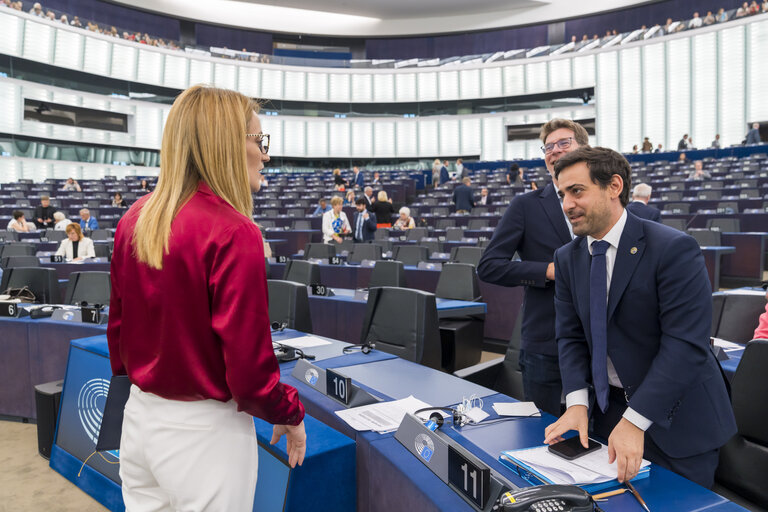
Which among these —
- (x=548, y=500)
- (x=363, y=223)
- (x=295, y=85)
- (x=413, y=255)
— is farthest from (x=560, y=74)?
(x=548, y=500)

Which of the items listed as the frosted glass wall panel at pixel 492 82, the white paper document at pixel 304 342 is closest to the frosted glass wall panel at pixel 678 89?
the frosted glass wall panel at pixel 492 82

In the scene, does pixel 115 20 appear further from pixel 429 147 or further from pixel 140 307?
pixel 140 307

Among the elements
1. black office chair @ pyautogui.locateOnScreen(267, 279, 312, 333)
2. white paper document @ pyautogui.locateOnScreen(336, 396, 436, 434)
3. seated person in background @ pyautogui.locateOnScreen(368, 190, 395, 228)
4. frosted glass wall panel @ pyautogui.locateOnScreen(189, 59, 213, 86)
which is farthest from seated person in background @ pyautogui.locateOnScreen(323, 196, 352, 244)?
frosted glass wall panel @ pyautogui.locateOnScreen(189, 59, 213, 86)

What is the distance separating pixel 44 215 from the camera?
11242mm

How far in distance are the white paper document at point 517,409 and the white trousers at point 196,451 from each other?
83 centimetres

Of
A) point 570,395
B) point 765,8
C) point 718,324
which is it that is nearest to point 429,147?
point 765,8

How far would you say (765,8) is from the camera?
60.2ft

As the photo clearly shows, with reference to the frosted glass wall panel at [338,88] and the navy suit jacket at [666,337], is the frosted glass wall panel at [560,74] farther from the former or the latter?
the navy suit jacket at [666,337]

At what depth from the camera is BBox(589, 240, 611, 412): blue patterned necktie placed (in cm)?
139

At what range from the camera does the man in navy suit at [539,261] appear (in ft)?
6.53

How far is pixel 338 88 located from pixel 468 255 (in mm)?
22233

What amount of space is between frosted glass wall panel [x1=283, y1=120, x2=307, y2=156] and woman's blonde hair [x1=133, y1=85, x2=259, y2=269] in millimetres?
25304

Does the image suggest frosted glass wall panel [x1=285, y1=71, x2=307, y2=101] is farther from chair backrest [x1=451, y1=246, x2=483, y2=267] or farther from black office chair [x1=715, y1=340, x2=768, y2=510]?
black office chair [x1=715, y1=340, x2=768, y2=510]

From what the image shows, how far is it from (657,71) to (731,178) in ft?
41.9
